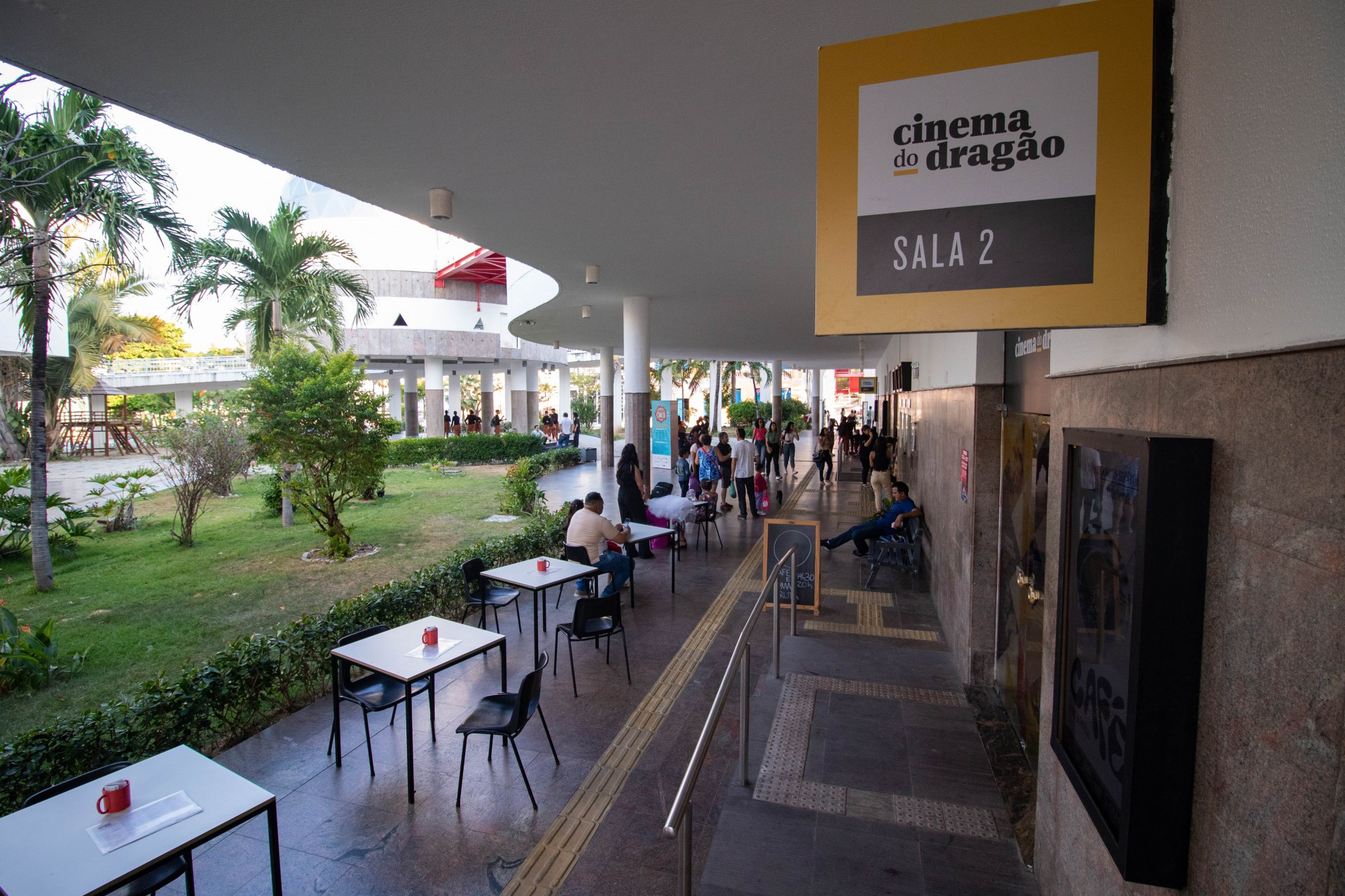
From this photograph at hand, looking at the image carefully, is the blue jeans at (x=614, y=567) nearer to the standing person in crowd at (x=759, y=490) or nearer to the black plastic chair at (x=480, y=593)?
the black plastic chair at (x=480, y=593)

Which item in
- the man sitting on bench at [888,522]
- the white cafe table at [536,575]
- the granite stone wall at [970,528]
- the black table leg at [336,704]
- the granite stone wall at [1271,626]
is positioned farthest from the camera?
the man sitting on bench at [888,522]

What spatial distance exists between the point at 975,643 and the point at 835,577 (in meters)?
3.51

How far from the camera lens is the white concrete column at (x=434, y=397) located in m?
29.7

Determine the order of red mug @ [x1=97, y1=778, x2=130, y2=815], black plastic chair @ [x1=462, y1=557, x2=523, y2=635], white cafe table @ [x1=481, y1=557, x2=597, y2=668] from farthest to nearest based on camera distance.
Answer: black plastic chair @ [x1=462, y1=557, x2=523, y2=635] → white cafe table @ [x1=481, y1=557, x2=597, y2=668] → red mug @ [x1=97, y1=778, x2=130, y2=815]

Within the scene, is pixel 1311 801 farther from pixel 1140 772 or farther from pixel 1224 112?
pixel 1224 112

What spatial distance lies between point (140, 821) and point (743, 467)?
10.8 meters

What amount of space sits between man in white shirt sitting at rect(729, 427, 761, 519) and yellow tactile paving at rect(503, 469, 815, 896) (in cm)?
587

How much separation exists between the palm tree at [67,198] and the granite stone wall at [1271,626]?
8.79 m

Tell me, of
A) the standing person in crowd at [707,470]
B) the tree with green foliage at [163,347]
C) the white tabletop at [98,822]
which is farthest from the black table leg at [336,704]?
the tree with green foliage at [163,347]

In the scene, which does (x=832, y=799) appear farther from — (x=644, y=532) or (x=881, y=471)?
(x=881, y=471)

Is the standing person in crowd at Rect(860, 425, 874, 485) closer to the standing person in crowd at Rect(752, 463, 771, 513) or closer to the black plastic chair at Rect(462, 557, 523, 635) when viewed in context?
the standing person in crowd at Rect(752, 463, 771, 513)

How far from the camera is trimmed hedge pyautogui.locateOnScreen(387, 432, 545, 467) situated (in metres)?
26.5

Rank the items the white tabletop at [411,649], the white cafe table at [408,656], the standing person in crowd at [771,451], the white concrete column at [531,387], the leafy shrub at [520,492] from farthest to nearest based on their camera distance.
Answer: the white concrete column at [531,387], the standing person in crowd at [771,451], the leafy shrub at [520,492], the white tabletop at [411,649], the white cafe table at [408,656]

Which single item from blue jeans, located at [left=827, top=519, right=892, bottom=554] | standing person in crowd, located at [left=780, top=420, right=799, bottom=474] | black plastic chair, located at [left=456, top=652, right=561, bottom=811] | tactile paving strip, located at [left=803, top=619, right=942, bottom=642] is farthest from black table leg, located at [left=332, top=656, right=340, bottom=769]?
standing person in crowd, located at [left=780, top=420, right=799, bottom=474]
